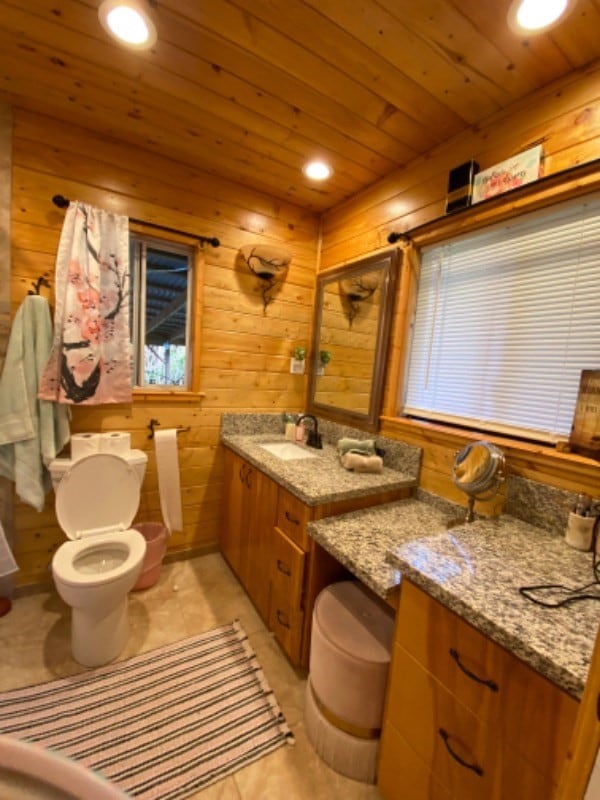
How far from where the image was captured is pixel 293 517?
1584mm

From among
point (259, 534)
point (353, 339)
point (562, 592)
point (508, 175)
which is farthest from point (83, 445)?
point (508, 175)

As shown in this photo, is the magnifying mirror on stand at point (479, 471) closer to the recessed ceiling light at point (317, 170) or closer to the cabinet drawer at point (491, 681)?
the cabinet drawer at point (491, 681)

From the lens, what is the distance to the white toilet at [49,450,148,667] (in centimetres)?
151

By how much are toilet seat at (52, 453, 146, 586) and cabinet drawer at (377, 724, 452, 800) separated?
1.21 metres

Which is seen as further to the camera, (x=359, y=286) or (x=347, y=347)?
(x=347, y=347)

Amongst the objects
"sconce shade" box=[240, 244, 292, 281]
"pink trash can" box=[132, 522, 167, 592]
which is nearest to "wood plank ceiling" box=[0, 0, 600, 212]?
"sconce shade" box=[240, 244, 292, 281]

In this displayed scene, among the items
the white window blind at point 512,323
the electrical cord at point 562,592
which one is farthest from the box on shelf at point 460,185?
the electrical cord at point 562,592

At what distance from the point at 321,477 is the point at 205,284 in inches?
57.6

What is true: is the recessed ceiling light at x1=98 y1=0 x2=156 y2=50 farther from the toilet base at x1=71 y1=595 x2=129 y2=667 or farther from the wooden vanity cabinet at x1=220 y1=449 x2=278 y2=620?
the toilet base at x1=71 y1=595 x2=129 y2=667

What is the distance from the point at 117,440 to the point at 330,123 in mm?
1978

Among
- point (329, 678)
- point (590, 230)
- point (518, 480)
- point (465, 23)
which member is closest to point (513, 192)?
point (590, 230)

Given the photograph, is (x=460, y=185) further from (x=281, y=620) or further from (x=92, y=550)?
(x=92, y=550)

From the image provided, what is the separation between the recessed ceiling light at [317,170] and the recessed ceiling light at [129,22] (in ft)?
3.11

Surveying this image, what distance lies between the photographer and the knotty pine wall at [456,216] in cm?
127
